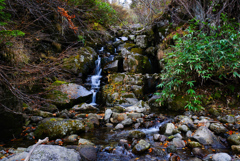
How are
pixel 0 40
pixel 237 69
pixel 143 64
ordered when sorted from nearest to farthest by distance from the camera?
A: pixel 0 40
pixel 237 69
pixel 143 64

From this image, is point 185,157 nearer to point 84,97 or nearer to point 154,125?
point 154,125

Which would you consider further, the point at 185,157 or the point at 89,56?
the point at 89,56

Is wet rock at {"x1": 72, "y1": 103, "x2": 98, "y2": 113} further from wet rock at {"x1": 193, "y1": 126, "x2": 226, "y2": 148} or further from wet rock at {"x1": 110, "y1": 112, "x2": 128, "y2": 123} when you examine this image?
wet rock at {"x1": 193, "y1": 126, "x2": 226, "y2": 148}

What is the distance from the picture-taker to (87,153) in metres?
2.86

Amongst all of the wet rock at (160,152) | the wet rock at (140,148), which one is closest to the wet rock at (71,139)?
the wet rock at (140,148)

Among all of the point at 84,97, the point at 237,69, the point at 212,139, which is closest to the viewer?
the point at 212,139

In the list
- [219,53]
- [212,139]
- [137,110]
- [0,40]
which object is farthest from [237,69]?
[0,40]

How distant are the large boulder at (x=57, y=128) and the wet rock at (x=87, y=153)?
1022 mm

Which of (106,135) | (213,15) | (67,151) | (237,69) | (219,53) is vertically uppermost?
(213,15)

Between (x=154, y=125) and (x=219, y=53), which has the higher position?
(x=219, y=53)

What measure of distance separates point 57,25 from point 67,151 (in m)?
8.13

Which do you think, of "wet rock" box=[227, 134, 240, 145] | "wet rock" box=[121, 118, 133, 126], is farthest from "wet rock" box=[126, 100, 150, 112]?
"wet rock" box=[227, 134, 240, 145]

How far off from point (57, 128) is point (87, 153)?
145 cm

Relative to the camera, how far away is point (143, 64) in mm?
9523
